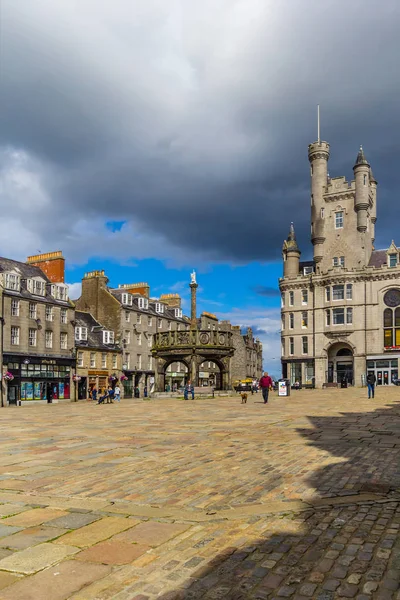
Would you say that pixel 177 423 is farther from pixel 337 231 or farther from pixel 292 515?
pixel 337 231

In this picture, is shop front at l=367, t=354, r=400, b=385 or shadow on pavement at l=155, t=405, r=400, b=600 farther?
shop front at l=367, t=354, r=400, b=385

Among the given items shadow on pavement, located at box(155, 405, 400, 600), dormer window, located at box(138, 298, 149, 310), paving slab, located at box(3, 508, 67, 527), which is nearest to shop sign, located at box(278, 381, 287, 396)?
dormer window, located at box(138, 298, 149, 310)

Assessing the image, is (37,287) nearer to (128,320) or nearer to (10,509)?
(128,320)

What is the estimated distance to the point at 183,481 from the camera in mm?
8742

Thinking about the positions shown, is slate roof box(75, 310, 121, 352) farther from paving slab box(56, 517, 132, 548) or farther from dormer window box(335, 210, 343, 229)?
paving slab box(56, 517, 132, 548)

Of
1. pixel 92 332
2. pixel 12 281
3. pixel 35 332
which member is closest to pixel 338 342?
A: pixel 92 332

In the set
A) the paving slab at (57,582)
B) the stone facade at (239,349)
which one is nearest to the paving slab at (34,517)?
the paving slab at (57,582)

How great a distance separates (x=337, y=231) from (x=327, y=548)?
6878cm

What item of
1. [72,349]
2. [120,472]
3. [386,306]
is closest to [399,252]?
[386,306]

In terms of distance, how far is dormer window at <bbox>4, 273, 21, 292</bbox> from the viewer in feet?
149

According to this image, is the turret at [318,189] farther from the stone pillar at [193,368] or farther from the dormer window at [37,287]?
the dormer window at [37,287]

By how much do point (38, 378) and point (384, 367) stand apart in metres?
40.2

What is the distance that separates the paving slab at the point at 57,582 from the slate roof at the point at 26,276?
1687 inches

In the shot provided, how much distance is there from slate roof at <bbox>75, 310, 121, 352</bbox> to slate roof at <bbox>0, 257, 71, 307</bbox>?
530cm
